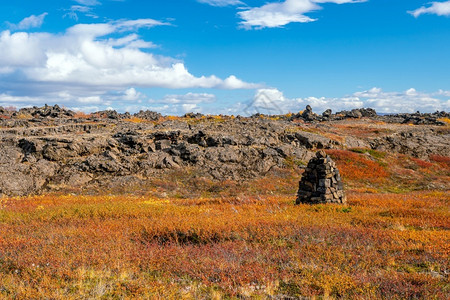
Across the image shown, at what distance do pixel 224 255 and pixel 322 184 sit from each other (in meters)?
12.0

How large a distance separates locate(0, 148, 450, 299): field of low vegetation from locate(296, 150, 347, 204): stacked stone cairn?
181 cm

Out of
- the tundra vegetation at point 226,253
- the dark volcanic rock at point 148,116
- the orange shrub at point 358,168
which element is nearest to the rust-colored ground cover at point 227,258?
the tundra vegetation at point 226,253

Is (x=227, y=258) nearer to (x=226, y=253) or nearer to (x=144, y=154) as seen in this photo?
(x=226, y=253)


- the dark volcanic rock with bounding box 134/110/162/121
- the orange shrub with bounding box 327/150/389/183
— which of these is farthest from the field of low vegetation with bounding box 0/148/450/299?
the dark volcanic rock with bounding box 134/110/162/121

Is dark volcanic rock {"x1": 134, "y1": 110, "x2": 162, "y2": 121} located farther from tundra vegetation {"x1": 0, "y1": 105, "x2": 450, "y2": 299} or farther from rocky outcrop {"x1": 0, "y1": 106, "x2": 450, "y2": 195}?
tundra vegetation {"x1": 0, "y1": 105, "x2": 450, "y2": 299}

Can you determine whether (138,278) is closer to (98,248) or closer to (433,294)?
(98,248)

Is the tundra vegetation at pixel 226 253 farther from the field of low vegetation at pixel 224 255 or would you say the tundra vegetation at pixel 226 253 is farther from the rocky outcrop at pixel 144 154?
the rocky outcrop at pixel 144 154

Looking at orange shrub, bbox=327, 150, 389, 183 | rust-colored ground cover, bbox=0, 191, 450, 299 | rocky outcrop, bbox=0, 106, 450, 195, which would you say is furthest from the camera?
orange shrub, bbox=327, 150, 389, 183

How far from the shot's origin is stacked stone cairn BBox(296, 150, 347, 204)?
19641 millimetres

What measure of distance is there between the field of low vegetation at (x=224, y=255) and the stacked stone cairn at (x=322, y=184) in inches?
71.3

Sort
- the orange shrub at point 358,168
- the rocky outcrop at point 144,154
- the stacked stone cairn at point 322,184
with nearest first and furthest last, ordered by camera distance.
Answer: the stacked stone cairn at point 322,184, the rocky outcrop at point 144,154, the orange shrub at point 358,168

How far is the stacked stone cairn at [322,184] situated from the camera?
19641mm

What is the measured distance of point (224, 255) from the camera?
9453 millimetres

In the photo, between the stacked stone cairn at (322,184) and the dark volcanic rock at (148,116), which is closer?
the stacked stone cairn at (322,184)
